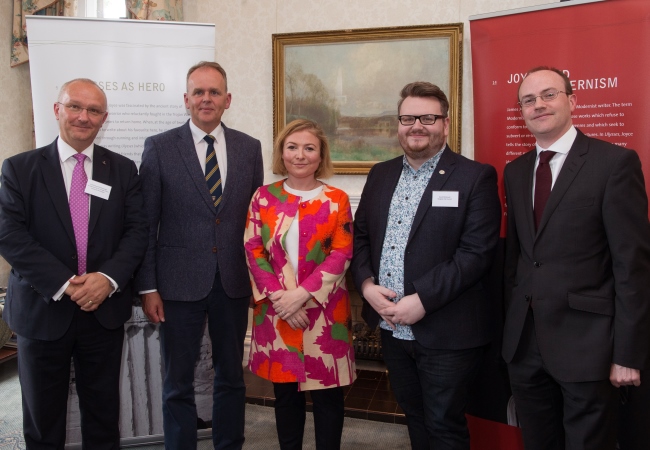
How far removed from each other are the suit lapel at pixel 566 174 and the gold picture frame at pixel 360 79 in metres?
2.03

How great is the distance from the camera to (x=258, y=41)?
4.24 m

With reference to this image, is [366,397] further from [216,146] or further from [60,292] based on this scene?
[60,292]

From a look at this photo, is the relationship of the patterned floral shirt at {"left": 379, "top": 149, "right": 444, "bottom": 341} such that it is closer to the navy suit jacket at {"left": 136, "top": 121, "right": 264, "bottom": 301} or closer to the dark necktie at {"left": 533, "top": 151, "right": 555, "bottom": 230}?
the dark necktie at {"left": 533, "top": 151, "right": 555, "bottom": 230}

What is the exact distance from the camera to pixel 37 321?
196 centimetres

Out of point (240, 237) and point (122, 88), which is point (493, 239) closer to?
point (240, 237)

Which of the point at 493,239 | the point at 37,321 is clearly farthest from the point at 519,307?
the point at 37,321

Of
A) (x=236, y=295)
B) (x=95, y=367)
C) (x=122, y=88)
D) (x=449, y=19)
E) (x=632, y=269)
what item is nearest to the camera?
(x=632, y=269)

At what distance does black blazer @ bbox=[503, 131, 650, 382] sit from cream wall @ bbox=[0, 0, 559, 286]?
218cm

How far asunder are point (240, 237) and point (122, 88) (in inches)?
44.2

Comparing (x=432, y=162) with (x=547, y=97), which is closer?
(x=547, y=97)

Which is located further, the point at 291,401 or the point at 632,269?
the point at 291,401

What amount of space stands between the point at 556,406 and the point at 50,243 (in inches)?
77.5

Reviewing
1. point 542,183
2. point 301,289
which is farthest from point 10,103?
point 542,183

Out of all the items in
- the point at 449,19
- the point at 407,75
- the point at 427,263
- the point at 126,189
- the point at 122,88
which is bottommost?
the point at 427,263
